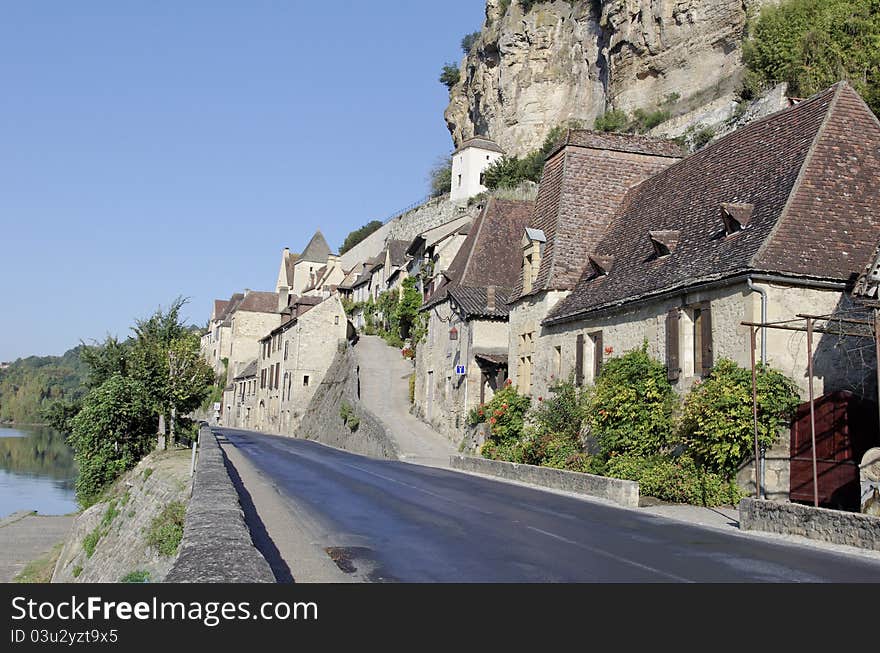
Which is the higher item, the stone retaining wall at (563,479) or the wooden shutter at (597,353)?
the wooden shutter at (597,353)

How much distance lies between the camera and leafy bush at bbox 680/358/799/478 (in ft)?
47.0

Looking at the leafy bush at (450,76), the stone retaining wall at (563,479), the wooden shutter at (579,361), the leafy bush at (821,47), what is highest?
the leafy bush at (450,76)

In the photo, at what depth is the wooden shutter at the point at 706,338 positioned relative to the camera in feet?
53.4

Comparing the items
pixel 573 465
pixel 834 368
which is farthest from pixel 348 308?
pixel 834 368

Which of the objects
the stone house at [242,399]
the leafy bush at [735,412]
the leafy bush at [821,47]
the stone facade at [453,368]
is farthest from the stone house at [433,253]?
the stone house at [242,399]

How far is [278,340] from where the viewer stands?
2445 inches

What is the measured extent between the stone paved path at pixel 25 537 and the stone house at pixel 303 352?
69.6 ft

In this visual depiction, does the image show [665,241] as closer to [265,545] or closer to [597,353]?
[597,353]

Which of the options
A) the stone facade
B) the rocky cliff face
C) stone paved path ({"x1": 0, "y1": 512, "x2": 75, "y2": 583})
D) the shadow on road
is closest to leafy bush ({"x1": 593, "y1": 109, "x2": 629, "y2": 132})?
the rocky cliff face

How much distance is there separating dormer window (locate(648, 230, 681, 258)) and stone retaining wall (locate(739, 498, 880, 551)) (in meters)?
8.67

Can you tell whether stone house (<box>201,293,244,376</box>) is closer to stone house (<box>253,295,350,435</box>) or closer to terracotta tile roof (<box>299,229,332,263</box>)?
terracotta tile roof (<box>299,229,332,263</box>)

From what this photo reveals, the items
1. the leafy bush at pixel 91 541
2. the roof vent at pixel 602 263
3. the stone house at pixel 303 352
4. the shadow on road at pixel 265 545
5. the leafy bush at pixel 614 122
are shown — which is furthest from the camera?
the stone house at pixel 303 352

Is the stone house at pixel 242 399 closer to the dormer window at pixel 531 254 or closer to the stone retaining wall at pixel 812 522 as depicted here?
the dormer window at pixel 531 254
